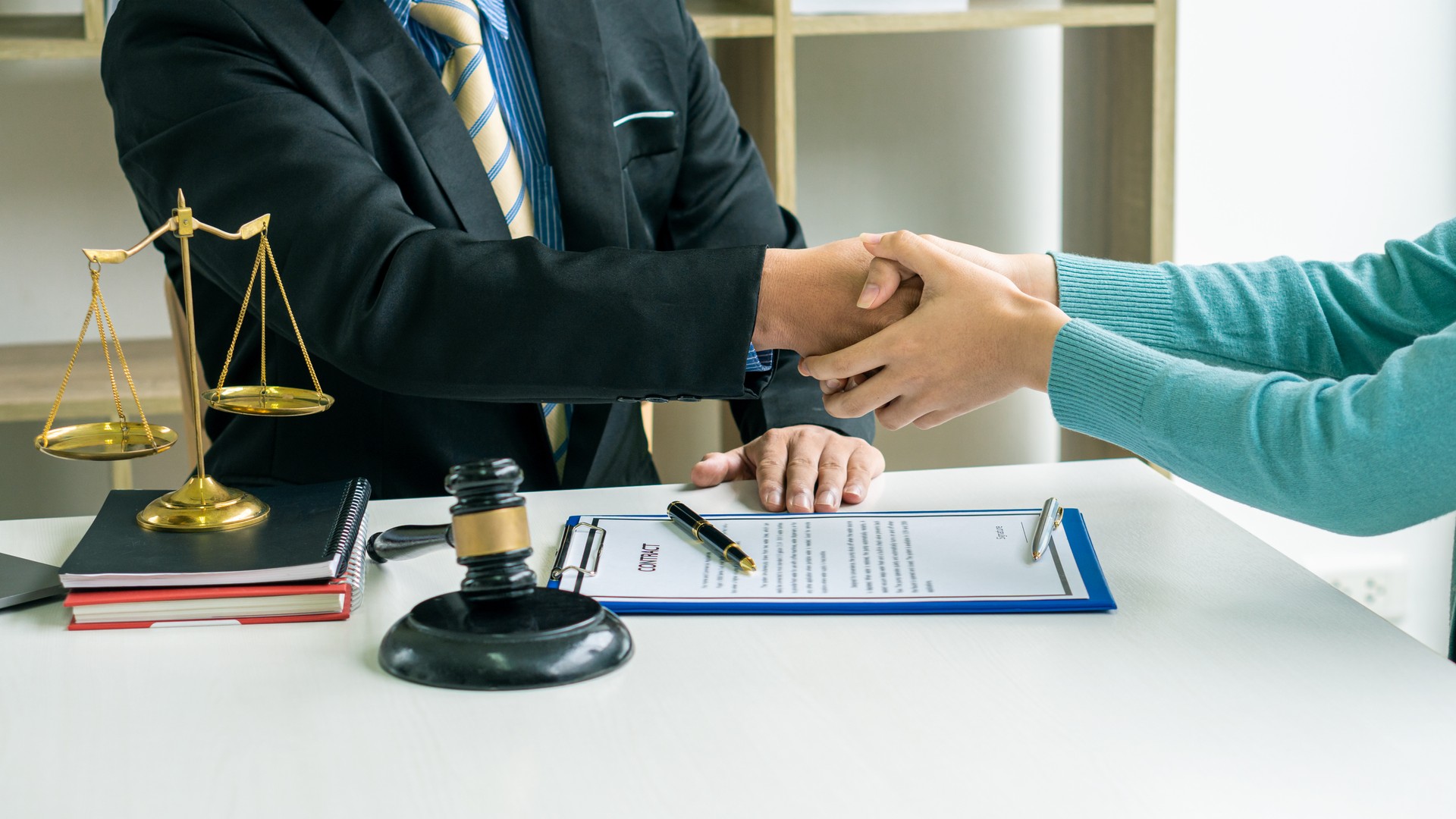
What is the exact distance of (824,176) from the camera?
2.47 metres

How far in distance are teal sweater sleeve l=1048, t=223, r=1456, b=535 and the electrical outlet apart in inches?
61.7

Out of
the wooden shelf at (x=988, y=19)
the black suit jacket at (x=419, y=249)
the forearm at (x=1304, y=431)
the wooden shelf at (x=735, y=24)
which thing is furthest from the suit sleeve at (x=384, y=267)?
the wooden shelf at (x=988, y=19)

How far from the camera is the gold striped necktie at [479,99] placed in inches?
54.0

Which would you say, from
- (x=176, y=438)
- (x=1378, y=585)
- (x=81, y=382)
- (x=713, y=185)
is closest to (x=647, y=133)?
(x=713, y=185)

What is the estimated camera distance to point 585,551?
37.2 inches

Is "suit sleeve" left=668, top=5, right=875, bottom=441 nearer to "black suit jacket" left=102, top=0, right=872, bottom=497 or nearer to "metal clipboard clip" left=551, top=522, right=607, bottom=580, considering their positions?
"black suit jacket" left=102, top=0, right=872, bottom=497

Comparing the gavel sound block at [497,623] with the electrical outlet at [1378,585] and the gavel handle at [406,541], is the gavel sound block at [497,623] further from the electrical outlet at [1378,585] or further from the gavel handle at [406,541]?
the electrical outlet at [1378,585]

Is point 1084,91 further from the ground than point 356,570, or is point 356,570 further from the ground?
point 1084,91

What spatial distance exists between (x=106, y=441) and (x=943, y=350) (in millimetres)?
711

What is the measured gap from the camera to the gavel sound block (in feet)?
2.35

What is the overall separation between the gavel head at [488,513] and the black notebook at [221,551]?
0.14 meters

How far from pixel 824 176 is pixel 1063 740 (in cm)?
194

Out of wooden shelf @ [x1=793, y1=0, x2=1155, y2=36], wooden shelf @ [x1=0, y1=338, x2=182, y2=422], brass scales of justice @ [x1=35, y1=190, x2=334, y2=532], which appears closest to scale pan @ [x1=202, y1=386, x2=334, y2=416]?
brass scales of justice @ [x1=35, y1=190, x2=334, y2=532]

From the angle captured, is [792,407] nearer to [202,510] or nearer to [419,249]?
[419,249]
